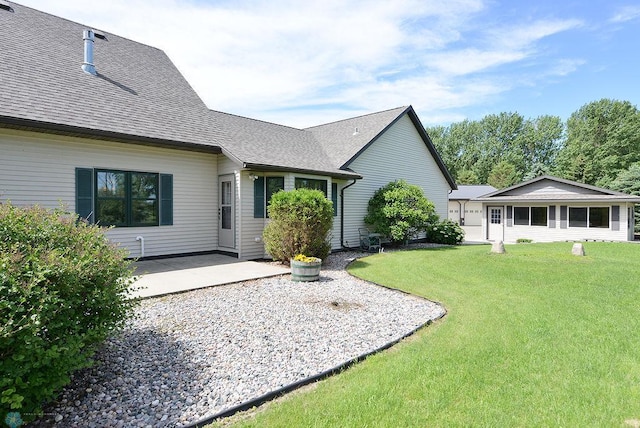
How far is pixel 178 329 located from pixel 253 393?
1.94 m

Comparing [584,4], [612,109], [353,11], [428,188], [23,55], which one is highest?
[612,109]

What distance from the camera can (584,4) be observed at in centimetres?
1030

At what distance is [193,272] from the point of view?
25.8 ft

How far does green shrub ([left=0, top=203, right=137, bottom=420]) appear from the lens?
2.14m

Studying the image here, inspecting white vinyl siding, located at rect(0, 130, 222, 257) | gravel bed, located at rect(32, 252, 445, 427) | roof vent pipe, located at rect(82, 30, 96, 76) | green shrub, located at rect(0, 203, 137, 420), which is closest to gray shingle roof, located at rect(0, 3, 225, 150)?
roof vent pipe, located at rect(82, 30, 96, 76)

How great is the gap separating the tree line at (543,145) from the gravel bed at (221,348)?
38.4m

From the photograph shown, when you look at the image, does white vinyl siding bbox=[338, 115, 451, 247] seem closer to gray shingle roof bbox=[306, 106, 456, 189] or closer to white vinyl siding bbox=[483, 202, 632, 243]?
gray shingle roof bbox=[306, 106, 456, 189]

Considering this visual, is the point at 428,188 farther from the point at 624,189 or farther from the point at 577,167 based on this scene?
the point at 577,167

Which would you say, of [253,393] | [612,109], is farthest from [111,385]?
[612,109]

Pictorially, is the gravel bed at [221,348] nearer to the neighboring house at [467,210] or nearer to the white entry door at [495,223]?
the white entry door at [495,223]

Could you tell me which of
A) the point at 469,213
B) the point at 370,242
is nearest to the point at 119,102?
the point at 370,242

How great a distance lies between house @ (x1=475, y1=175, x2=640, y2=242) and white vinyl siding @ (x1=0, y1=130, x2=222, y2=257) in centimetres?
1789

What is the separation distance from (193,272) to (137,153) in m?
3.73

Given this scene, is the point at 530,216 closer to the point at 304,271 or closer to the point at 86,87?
the point at 304,271
